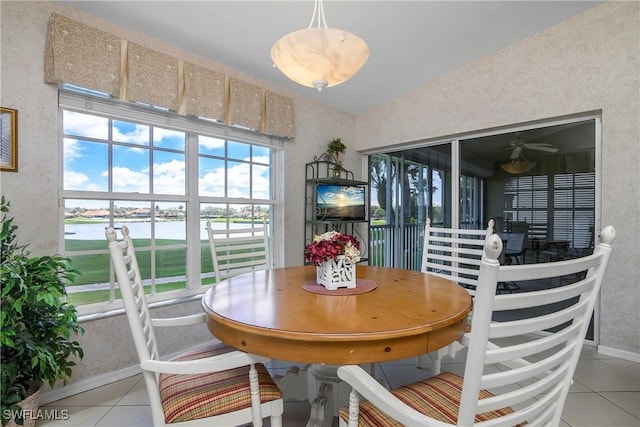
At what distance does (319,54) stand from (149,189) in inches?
72.0

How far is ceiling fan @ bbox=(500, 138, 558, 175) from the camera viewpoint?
319 centimetres

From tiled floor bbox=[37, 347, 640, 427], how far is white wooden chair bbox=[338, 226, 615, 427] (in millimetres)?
1020

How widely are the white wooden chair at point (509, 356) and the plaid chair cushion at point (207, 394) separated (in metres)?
0.38

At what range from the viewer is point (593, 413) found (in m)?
1.92

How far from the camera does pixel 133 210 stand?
8.46 ft

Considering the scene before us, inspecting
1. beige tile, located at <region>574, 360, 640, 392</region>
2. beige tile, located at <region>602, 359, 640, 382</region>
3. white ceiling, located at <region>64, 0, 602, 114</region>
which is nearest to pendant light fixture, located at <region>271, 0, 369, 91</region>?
white ceiling, located at <region>64, 0, 602, 114</region>

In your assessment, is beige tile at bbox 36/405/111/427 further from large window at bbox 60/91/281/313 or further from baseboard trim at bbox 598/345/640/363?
baseboard trim at bbox 598/345/640/363

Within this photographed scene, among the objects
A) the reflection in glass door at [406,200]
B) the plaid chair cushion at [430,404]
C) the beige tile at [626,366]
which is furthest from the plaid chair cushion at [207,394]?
the reflection in glass door at [406,200]

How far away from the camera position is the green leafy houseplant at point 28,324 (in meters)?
1.54

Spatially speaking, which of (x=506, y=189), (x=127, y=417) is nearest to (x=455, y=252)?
(x=506, y=189)

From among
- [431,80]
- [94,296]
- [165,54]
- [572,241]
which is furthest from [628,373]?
[165,54]

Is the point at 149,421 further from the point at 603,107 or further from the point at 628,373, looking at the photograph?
the point at 603,107

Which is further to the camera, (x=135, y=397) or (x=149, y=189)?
(x=149, y=189)

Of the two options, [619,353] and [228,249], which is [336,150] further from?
[619,353]
